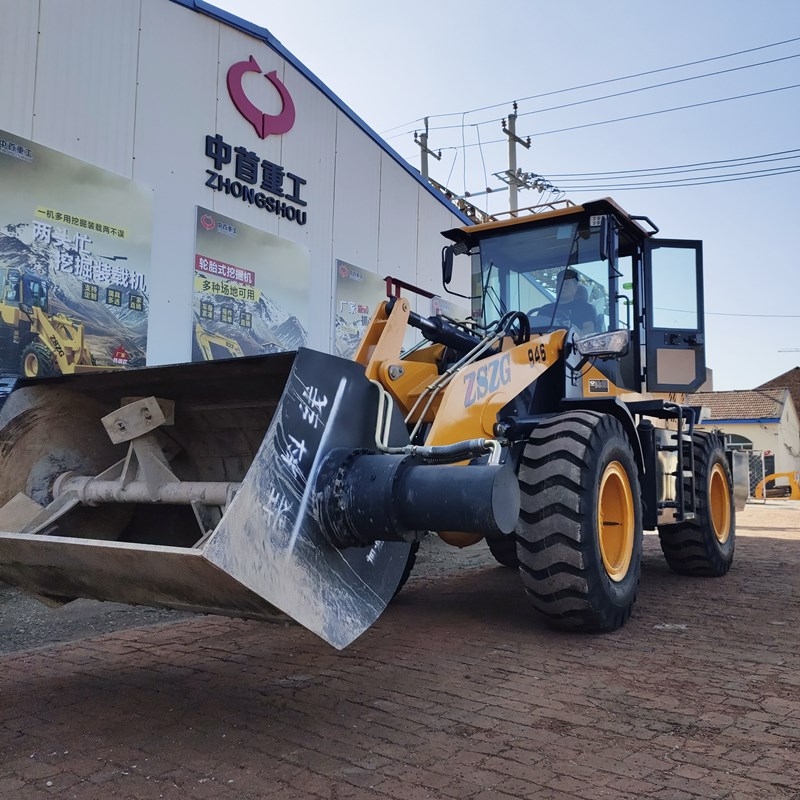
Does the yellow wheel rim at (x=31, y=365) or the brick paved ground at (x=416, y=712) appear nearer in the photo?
the brick paved ground at (x=416, y=712)

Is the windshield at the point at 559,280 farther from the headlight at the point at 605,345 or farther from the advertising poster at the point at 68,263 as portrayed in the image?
the advertising poster at the point at 68,263

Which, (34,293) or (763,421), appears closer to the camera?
(34,293)

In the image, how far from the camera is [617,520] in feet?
17.5

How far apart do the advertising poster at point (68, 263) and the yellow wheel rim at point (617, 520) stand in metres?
4.70

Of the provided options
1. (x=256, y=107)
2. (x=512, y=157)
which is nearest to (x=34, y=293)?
(x=256, y=107)

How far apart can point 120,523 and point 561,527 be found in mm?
2504

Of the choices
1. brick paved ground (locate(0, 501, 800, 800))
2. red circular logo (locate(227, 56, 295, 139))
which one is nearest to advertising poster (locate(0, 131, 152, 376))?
red circular logo (locate(227, 56, 295, 139))

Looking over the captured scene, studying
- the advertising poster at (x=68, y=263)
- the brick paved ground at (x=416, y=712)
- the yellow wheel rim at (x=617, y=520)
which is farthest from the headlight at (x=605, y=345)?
the advertising poster at (x=68, y=263)

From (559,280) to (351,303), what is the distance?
198 inches

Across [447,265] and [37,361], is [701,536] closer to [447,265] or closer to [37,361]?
[447,265]

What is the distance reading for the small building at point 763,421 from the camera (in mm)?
36219

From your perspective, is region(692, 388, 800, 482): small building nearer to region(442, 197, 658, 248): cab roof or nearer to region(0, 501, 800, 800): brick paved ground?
region(442, 197, 658, 248): cab roof

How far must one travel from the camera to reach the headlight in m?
5.07

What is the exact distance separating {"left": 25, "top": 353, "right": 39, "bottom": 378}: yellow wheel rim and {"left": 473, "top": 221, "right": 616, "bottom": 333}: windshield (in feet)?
12.6
